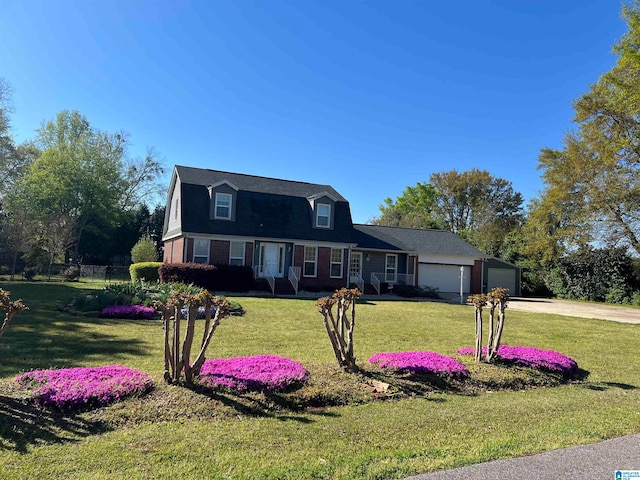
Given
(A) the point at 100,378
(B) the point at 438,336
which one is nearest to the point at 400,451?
(A) the point at 100,378

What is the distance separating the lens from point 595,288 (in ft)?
97.2

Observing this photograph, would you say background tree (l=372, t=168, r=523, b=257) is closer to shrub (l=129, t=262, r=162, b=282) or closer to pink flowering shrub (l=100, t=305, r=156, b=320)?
shrub (l=129, t=262, r=162, b=282)

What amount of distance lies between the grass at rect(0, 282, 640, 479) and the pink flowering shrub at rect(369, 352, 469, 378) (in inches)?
10.5

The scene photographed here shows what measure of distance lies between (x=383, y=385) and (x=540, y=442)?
1989 mm

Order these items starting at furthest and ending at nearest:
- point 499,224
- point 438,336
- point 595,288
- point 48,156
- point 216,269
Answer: point 499,224, point 48,156, point 595,288, point 216,269, point 438,336

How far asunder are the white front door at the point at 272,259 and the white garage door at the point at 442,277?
9762 millimetres

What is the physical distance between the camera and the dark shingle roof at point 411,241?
2706 centimetres

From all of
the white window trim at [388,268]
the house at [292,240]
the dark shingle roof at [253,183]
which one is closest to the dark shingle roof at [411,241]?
the house at [292,240]

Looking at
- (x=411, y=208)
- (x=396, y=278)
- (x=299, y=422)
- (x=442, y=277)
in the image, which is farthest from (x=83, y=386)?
(x=411, y=208)

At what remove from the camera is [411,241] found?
28828 millimetres

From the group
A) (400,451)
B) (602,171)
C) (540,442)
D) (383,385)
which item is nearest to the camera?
(400,451)

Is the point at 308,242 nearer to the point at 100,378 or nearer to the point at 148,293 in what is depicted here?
the point at 148,293

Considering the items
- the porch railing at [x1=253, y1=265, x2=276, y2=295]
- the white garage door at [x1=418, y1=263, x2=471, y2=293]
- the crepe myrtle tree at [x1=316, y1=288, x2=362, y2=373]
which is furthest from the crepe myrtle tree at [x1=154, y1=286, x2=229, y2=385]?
the white garage door at [x1=418, y1=263, x2=471, y2=293]

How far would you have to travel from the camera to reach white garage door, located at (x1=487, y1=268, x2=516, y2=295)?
32.9 meters
